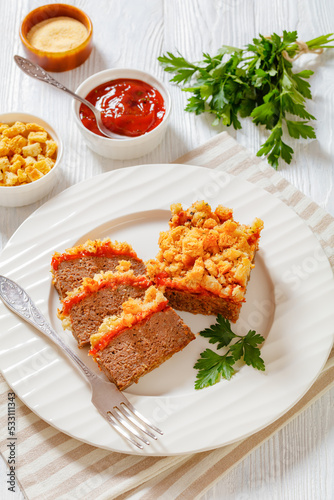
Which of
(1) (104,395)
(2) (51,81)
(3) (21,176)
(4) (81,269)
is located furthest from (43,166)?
(1) (104,395)

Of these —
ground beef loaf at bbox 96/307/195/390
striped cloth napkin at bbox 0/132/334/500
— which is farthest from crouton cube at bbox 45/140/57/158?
striped cloth napkin at bbox 0/132/334/500

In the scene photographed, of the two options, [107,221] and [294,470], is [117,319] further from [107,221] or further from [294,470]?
[294,470]

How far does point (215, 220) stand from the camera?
4.61 metres

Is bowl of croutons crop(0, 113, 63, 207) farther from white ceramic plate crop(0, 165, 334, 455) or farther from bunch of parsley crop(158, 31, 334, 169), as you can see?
bunch of parsley crop(158, 31, 334, 169)

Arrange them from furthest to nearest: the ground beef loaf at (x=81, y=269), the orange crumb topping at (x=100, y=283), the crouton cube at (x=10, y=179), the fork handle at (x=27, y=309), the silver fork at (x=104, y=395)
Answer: the crouton cube at (x=10, y=179), the ground beef loaf at (x=81, y=269), the orange crumb topping at (x=100, y=283), the fork handle at (x=27, y=309), the silver fork at (x=104, y=395)

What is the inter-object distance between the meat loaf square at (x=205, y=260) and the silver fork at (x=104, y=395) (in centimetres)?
86

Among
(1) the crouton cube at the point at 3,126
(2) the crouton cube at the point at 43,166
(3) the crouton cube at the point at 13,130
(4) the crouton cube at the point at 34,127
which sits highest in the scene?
(4) the crouton cube at the point at 34,127

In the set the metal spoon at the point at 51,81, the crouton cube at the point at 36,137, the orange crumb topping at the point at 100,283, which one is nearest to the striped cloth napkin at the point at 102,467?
the orange crumb topping at the point at 100,283

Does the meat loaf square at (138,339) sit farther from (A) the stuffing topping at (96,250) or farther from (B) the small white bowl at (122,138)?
(B) the small white bowl at (122,138)

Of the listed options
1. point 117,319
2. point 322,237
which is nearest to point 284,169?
point 322,237

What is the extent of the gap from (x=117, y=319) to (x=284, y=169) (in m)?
2.30

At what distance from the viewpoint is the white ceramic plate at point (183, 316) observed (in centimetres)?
407

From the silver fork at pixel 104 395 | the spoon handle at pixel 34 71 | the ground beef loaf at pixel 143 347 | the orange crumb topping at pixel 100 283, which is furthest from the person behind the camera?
the spoon handle at pixel 34 71

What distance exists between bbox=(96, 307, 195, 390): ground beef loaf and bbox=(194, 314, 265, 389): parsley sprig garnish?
178 millimetres
